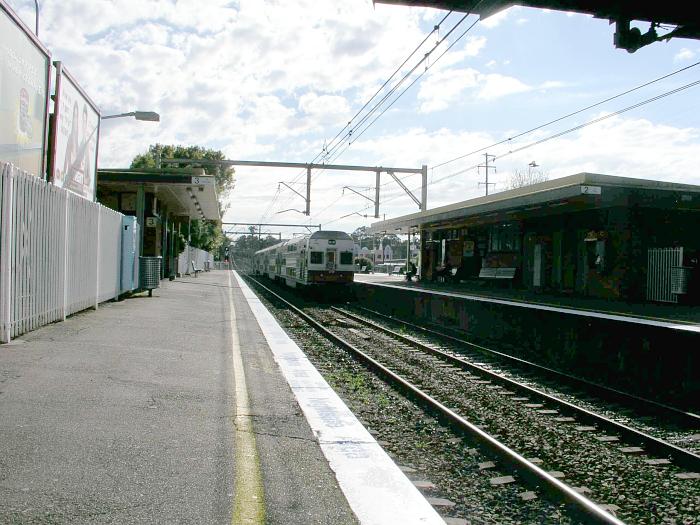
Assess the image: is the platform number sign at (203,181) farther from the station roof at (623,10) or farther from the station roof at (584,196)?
the station roof at (623,10)

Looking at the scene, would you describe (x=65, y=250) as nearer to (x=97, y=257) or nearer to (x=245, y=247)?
(x=97, y=257)

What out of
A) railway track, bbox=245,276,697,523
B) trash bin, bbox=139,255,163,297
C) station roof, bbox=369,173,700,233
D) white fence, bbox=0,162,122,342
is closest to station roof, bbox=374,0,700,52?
railway track, bbox=245,276,697,523

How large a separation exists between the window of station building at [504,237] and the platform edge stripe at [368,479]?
73.2 ft

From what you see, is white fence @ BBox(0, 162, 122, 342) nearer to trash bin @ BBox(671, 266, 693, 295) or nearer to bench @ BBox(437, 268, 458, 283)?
trash bin @ BBox(671, 266, 693, 295)

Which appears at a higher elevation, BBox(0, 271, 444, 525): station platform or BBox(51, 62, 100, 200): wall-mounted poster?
BBox(51, 62, 100, 200): wall-mounted poster

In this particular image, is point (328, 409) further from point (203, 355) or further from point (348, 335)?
point (348, 335)

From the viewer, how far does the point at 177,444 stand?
5.23 metres

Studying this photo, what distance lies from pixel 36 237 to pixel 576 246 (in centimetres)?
1869

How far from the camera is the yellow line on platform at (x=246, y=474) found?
396 cm

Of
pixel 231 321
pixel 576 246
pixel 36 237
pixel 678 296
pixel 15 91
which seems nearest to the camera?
pixel 36 237

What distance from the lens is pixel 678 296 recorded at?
1934 centimetres

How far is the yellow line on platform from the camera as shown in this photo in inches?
156

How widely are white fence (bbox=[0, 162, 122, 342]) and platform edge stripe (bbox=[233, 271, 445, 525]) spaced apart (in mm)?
4359

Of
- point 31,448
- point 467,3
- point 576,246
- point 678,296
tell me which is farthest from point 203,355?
point 576,246
